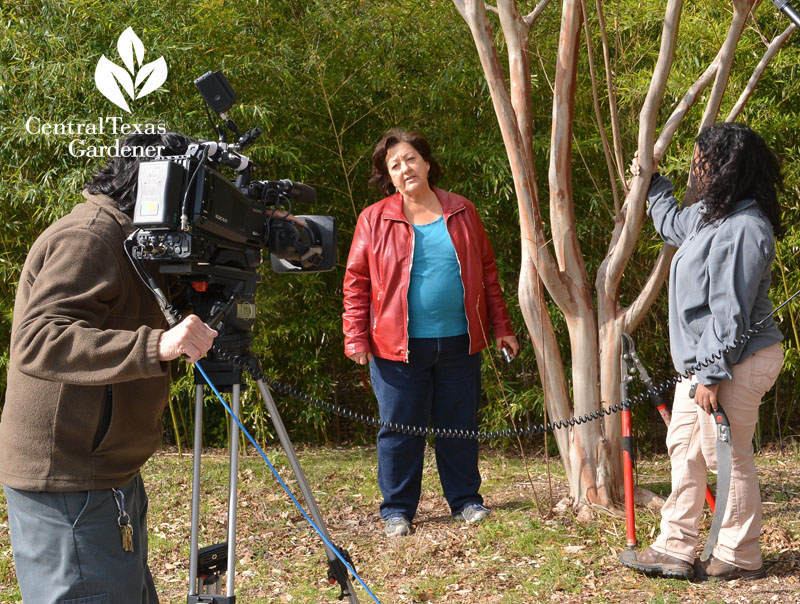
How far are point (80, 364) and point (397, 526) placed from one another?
216 cm

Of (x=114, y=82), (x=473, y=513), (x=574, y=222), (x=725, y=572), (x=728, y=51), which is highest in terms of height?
(x=114, y=82)

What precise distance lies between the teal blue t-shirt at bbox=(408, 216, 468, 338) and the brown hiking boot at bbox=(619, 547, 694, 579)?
108 centimetres

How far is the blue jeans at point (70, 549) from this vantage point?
1.52 meters

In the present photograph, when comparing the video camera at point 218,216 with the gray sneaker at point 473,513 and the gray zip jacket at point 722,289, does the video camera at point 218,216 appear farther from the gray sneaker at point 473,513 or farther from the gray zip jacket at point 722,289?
the gray sneaker at point 473,513

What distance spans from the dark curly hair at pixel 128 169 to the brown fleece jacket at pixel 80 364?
3 centimetres

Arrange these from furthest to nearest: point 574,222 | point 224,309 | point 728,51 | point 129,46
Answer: point 129,46
point 574,222
point 728,51
point 224,309

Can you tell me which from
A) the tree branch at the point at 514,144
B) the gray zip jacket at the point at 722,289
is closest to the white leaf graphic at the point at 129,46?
the tree branch at the point at 514,144

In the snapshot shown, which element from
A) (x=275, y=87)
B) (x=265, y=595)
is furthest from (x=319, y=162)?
(x=265, y=595)

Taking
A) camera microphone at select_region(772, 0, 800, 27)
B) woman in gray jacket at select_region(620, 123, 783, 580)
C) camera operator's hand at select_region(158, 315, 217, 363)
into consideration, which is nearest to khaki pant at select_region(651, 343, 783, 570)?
woman in gray jacket at select_region(620, 123, 783, 580)

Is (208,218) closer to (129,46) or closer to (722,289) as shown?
(722,289)

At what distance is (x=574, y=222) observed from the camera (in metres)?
3.33

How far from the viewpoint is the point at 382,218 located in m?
3.43

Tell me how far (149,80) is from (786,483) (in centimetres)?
351

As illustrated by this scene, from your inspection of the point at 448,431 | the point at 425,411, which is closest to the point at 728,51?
the point at 448,431
